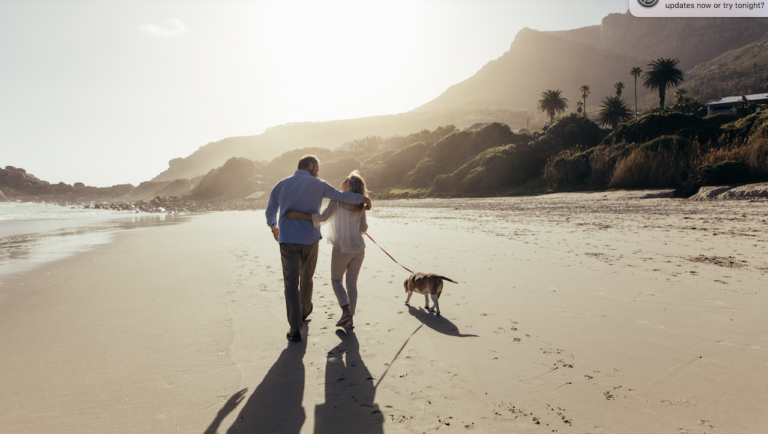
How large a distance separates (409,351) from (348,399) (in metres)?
1.01

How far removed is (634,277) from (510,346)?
3418 millimetres

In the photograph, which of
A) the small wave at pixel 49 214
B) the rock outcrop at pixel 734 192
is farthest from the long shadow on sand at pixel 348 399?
the small wave at pixel 49 214

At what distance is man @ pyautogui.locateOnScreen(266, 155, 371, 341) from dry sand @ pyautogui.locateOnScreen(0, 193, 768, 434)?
17.4 inches

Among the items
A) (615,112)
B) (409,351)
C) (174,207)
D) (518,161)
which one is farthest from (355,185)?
(615,112)

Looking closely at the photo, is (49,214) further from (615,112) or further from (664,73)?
(664,73)

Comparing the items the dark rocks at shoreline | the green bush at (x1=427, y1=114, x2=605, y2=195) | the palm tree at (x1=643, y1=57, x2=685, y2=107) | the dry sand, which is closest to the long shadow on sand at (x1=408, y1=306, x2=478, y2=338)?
the dry sand

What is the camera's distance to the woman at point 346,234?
4.24 meters

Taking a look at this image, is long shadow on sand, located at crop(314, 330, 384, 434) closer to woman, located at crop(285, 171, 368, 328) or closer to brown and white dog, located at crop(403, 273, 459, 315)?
woman, located at crop(285, 171, 368, 328)

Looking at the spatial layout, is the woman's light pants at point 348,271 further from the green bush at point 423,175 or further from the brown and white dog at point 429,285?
the green bush at point 423,175

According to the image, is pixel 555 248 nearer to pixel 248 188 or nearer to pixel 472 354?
pixel 472 354

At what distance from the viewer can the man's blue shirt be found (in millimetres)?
4047

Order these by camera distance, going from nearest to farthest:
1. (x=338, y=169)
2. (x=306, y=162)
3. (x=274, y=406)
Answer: (x=274, y=406) → (x=306, y=162) → (x=338, y=169)

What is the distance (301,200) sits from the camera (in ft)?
13.4

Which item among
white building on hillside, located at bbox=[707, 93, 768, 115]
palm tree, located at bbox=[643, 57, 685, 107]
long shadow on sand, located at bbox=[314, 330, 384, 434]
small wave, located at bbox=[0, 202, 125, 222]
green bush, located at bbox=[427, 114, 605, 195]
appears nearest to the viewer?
long shadow on sand, located at bbox=[314, 330, 384, 434]
